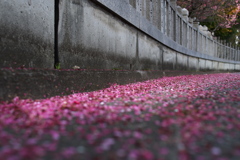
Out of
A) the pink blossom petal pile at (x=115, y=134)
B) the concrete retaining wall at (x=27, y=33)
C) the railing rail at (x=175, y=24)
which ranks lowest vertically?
the pink blossom petal pile at (x=115, y=134)

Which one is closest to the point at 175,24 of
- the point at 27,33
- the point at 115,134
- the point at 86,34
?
the point at 86,34

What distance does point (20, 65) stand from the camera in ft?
9.78

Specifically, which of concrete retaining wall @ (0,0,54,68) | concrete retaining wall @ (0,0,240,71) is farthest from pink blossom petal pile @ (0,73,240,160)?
concrete retaining wall @ (0,0,240,71)

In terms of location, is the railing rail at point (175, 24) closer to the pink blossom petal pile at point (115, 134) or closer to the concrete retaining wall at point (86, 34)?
the concrete retaining wall at point (86, 34)

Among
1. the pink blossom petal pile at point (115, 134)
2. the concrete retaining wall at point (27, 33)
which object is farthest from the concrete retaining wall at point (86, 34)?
the pink blossom petal pile at point (115, 134)

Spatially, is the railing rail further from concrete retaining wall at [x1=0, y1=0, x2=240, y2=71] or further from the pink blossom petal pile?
the pink blossom petal pile

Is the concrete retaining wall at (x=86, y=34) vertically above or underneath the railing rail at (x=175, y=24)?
underneath

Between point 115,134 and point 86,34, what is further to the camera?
point 86,34

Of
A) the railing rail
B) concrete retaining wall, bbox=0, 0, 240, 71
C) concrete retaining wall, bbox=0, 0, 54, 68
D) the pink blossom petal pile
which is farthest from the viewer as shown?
the railing rail

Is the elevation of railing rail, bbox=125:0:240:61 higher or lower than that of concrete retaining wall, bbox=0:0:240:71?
higher

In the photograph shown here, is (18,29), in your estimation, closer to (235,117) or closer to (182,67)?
(235,117)

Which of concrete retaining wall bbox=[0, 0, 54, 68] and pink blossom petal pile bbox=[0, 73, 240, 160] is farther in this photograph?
concrete retaining wall bbox=[0, 0, 54, 68]

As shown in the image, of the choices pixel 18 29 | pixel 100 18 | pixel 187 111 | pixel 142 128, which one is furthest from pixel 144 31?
pixel 142 128

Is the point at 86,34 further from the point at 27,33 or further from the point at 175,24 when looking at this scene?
the point at 175,24
